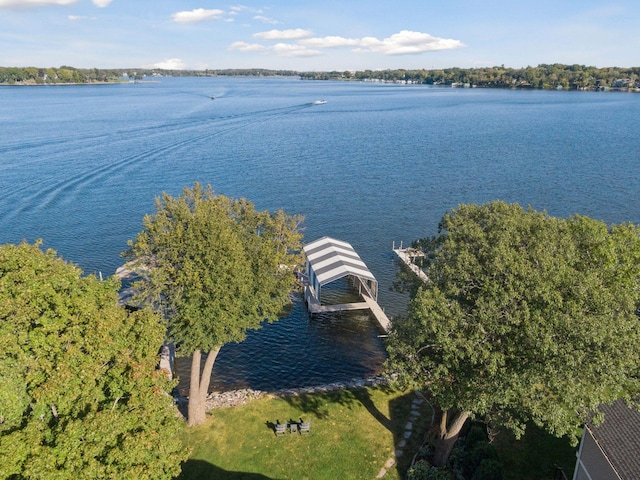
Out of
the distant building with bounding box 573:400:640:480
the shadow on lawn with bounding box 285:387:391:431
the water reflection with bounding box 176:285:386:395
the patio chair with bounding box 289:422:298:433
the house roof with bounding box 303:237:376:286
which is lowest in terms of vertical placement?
the water reflection with bounding box 176:285:386:395

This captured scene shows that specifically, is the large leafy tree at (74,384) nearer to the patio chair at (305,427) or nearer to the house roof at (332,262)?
the patio chair at (305,427)

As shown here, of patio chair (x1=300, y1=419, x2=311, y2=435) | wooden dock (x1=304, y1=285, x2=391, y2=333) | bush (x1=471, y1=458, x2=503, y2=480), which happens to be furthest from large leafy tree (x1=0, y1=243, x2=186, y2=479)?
wooden dock (x1=304, y1=285, x2=391, y2=333)

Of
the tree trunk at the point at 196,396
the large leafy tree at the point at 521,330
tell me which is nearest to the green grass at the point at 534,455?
the large leafy tree at the point at 521,330

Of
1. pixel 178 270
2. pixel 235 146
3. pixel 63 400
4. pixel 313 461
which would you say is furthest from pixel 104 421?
pixel 235 146

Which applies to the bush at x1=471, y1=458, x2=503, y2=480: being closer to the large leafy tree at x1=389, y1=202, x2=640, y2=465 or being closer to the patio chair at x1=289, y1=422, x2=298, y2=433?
the large leafy tree at x1=389, y1=202, x2=640, y2=465

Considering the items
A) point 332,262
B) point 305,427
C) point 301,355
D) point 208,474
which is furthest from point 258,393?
point 332,262

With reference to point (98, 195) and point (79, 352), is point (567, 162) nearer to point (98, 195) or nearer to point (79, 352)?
point (98, 195)
